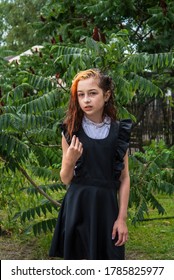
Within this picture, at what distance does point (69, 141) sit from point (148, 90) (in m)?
1.43

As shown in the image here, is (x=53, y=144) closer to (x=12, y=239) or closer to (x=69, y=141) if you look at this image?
(x=12, y=239)

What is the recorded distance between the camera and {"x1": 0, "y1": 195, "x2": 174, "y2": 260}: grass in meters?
5.23

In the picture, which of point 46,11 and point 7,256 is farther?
point 46,11

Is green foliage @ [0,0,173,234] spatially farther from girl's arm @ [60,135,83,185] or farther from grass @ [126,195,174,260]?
girl's arm @ [60,135,83,185]

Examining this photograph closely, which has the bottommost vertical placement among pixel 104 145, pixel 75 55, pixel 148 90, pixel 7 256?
pixel 7 256

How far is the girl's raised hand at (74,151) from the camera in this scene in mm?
2684

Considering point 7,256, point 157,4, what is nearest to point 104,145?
point 7,256

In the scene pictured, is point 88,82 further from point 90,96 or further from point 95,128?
point 95,128

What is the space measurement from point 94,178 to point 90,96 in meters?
0.46

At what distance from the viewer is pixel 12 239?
5809 millimetres

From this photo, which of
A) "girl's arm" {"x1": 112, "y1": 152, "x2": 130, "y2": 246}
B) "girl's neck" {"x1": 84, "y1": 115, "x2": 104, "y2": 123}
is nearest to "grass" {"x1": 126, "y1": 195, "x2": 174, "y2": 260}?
"girl's arm" {"x1": 112, "y1": 152, "x2": 130, "y2": 246}

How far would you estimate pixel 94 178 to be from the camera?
2.85 metres

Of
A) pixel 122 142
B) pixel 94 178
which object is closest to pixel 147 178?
pixel 122 142

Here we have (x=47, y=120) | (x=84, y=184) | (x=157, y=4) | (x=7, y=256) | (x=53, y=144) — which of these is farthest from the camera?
(x=157, y=4)
